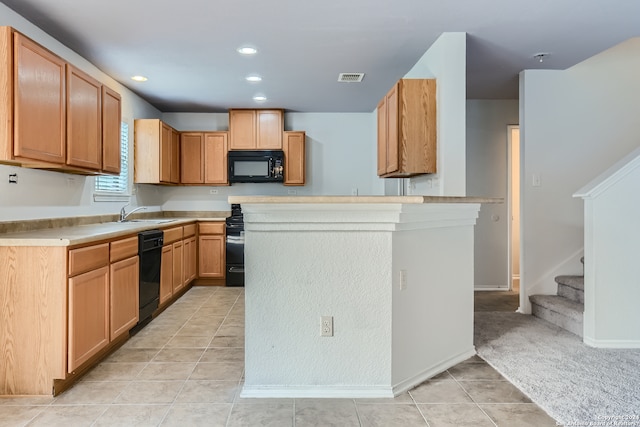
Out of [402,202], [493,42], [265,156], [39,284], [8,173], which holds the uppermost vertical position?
[493,42]

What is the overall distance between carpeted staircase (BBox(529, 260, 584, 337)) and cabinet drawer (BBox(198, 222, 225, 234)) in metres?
3.68

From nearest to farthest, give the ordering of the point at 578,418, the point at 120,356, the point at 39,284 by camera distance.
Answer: the point at 578,418 < the point at 39,284 < the point at 120,356

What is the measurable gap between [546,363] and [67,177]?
152 inches

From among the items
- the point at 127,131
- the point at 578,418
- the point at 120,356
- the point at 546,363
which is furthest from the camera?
the point at 127,131

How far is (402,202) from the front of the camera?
79.7 inches

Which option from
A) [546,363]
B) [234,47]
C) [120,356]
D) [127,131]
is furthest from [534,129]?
[127,131]

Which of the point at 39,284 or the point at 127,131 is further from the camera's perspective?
the point at 127,131

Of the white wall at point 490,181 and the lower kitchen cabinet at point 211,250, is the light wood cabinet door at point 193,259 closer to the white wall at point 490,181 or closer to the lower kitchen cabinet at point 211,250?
the lower kitchen cabinet at point 211,250

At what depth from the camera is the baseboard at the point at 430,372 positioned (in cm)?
218

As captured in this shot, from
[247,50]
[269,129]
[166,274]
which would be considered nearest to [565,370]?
[247,50]

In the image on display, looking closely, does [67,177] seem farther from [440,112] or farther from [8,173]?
[440,112]

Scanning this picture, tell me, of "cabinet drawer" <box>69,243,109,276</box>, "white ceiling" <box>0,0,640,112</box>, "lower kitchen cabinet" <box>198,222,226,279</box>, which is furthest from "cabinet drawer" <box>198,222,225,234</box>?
"cabinet drawer" <box>69,243,109,276</box>

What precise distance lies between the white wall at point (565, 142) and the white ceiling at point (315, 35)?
0.31m

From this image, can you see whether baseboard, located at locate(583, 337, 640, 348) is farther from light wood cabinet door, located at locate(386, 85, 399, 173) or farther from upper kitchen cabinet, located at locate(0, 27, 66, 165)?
upper kitchen cabinet, located at locate(0, 27, 66, 165)
